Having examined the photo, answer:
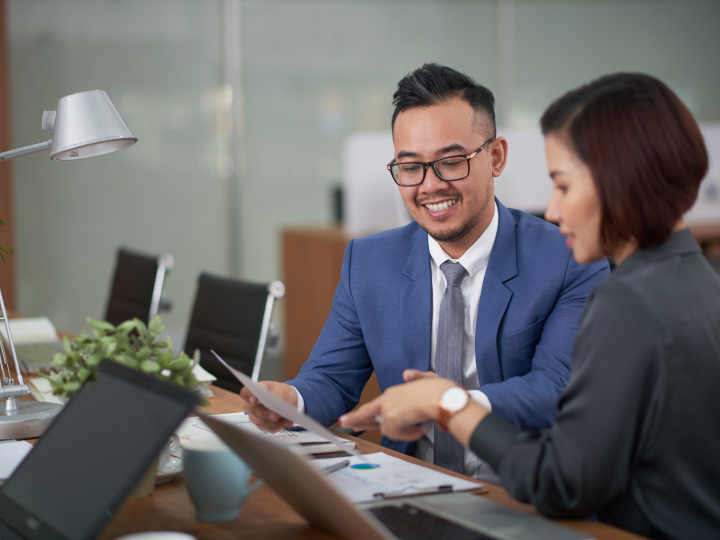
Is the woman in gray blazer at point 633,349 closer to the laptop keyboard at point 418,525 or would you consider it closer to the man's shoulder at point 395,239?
the laptop keyboard at point 418,525

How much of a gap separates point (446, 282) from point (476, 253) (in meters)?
0.09

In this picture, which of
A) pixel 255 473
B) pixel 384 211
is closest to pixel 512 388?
pixel 255 473

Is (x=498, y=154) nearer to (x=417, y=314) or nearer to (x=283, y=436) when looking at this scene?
(x=417, y=314)

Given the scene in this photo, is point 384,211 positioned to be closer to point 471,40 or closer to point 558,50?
point 471,40

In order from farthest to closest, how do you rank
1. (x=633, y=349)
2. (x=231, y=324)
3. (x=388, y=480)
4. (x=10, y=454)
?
(x=231, y=324), (x=10, y=454), (x=388, y=480), (x=633, y=349)

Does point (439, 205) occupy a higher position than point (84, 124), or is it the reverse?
point (84, 124)

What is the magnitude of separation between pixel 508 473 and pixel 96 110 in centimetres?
100

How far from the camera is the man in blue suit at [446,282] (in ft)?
5.32

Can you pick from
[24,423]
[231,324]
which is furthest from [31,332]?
[24,423]

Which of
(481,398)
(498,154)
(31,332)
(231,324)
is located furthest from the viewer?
(31,332)

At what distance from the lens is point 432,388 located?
44.1 inches

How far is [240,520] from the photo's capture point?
1063 millimetres

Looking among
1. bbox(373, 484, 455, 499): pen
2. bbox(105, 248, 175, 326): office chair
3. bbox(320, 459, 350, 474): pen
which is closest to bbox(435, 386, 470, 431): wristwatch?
bbox(373, 484, 455, 499): pen

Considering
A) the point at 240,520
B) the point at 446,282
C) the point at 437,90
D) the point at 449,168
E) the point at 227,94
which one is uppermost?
the point at 227,94
